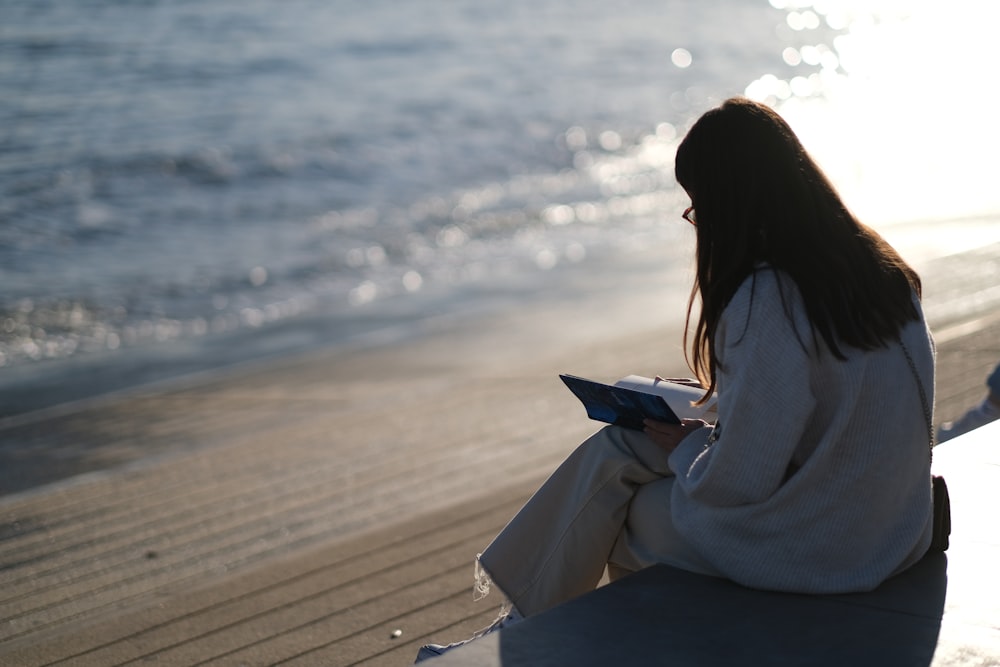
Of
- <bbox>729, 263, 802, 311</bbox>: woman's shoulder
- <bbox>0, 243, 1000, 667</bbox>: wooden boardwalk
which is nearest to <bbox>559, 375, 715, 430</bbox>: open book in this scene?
<bbox>729, 263, 802, 311</bbox>: woman's shoulder

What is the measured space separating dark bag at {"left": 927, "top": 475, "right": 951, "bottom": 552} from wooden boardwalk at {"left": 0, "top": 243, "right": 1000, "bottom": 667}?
147 centimetres

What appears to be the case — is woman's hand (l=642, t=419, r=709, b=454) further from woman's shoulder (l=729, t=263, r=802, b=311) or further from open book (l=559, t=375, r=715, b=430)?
woman's shoulder (l=729, t=263, r=802, b=311)

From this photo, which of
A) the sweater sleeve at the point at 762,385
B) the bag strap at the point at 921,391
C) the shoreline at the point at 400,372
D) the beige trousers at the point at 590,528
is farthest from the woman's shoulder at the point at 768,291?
the shoreline at the point at 400,372

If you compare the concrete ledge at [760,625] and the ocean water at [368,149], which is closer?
the concrete ledge at [760,625]

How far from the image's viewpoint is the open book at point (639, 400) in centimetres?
297

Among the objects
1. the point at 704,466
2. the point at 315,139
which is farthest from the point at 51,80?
the point at 704,466

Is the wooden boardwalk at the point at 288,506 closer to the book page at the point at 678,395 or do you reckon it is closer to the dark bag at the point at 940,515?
the book page at the point at 678,395

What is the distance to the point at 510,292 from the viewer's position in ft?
39.4

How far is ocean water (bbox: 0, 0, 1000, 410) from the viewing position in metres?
12.7

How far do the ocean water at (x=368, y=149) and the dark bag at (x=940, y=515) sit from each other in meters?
7.33

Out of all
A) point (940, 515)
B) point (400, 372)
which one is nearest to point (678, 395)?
point (940, 515)

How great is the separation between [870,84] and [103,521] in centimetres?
2532

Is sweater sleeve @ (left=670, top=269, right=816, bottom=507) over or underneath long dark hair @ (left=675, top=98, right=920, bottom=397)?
underneath

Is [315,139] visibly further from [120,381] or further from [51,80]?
[120,381]
